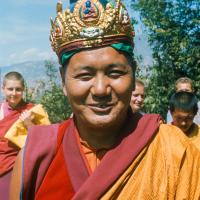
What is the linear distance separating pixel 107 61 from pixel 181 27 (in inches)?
706

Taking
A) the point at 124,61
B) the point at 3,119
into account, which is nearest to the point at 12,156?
the point at 3,119

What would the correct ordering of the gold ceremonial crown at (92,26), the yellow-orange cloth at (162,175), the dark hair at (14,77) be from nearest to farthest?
the yellow-orange cloth at (162,175), the gold ceremonial crown at (92,26), the dark hair at (14,77)

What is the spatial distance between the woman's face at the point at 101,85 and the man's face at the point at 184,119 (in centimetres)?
271

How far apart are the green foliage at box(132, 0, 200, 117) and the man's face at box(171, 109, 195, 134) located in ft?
44.8

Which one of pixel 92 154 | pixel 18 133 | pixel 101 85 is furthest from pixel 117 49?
pixel 18 133

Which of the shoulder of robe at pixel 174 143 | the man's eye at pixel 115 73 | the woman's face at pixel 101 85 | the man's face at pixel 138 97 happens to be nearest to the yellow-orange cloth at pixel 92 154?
the woman's face at pixel 101 85

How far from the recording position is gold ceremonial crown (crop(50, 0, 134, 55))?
8.06 feet

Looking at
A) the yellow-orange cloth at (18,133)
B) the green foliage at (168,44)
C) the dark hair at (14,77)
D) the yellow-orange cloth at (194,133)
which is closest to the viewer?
the yellow-orange cloth at (194,133)

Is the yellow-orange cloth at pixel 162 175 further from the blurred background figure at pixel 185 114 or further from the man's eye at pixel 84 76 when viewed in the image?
the blurred background figure at pixel 185 114

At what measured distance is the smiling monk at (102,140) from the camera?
2.38 meters

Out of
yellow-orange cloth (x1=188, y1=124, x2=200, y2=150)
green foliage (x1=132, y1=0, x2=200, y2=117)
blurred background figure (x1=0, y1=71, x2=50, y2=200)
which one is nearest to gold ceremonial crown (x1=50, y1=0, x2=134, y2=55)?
blurred background figure (x1=0, y1=71, x2=50, y2=200)

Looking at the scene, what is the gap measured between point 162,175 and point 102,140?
14.2 inches

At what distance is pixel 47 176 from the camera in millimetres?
2482

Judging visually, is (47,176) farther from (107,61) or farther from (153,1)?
(153,1)
